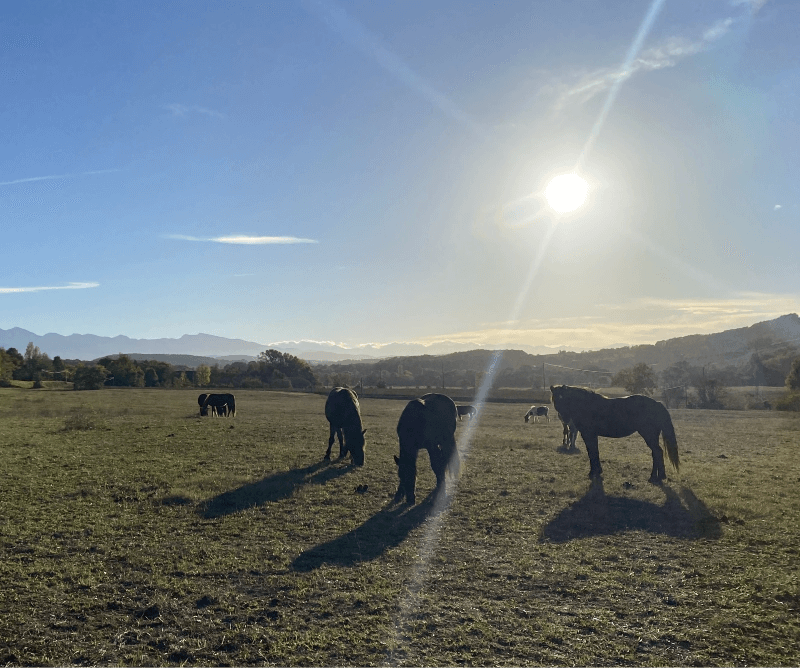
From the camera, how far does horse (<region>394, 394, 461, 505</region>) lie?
1191 cm

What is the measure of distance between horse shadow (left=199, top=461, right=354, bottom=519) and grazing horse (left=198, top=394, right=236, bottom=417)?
22994 millimetres

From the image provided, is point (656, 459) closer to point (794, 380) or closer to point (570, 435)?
point (570, 435)

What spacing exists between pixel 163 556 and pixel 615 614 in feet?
22.0

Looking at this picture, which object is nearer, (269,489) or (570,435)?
(269,489)

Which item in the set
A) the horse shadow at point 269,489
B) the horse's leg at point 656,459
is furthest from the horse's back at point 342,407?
the horse's leg at point 656,459

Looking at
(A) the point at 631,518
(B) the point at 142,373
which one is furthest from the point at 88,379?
(A) the point at 631,518

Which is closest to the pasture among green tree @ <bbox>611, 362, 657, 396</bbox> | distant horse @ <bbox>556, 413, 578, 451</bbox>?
distant horse @ <bbox>556, 413, 578, 451</bbox>

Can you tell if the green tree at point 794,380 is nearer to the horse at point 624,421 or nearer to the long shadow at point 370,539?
the horse at point 624,421

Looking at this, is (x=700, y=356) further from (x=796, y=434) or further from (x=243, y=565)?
(x=243, y=565)

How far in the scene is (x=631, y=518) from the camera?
1045cm

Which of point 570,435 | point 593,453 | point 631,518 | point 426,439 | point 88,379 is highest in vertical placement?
point 426,439

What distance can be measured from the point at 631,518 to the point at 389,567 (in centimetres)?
578

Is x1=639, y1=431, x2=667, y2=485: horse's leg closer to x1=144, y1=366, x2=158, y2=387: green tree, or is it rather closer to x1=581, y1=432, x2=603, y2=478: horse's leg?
x1=581, y1=432, x2=603, y2=478: horse's leg

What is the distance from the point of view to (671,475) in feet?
48.4
